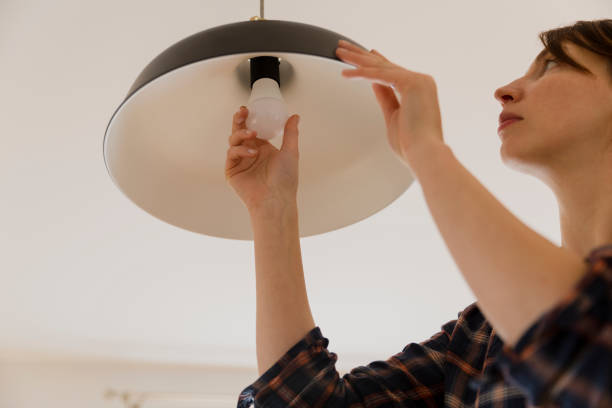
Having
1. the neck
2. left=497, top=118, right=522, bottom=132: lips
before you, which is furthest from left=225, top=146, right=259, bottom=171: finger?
the neck

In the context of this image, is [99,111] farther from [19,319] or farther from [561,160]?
[19,319]

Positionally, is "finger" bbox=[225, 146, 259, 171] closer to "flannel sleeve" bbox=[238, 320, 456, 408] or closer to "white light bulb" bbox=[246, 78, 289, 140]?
"white light bulb" bbox=[246, 78, 289, 140]

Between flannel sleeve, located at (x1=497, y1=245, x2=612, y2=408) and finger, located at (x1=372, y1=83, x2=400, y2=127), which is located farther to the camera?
finger, located at (x1=372, y1=83, x2=400, y2=127)

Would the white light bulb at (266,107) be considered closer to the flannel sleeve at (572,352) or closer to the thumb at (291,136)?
the thumb at (291,136)

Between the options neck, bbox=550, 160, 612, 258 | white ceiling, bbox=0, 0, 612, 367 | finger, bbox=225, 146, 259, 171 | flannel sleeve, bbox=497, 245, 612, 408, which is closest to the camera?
flannel sleeve, bbox=497, 245, 612, 408

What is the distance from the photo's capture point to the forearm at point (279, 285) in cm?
76

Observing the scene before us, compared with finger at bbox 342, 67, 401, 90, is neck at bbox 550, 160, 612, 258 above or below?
below

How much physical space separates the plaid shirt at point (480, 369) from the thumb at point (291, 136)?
0.81 feet

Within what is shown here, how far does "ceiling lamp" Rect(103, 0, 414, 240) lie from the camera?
0.56 m

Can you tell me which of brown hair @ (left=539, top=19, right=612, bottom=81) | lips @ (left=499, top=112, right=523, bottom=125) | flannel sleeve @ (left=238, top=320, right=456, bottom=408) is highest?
brown hair @ (left=539, top=19, right=612, bottom=81)

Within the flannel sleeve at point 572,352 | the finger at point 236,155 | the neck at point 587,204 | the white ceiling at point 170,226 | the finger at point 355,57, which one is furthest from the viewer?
the white ceiling at point 170,226

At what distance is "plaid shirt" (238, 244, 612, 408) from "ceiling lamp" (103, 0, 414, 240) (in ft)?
Result: 0.65

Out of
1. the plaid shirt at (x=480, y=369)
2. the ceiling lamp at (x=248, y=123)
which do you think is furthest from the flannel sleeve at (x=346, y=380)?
the ceiling lamp at (x=248, y=123)

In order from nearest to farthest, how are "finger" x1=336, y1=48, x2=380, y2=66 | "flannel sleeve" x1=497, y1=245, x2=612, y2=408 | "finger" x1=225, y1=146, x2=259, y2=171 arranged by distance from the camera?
"flannel sleeve" x1=497, y1=245, x2=612, y2=408 → "finger" x1=336, y1=48, x2=380, y2=66 → "finger" x1=225, y1=146, x2=259, y2=171
